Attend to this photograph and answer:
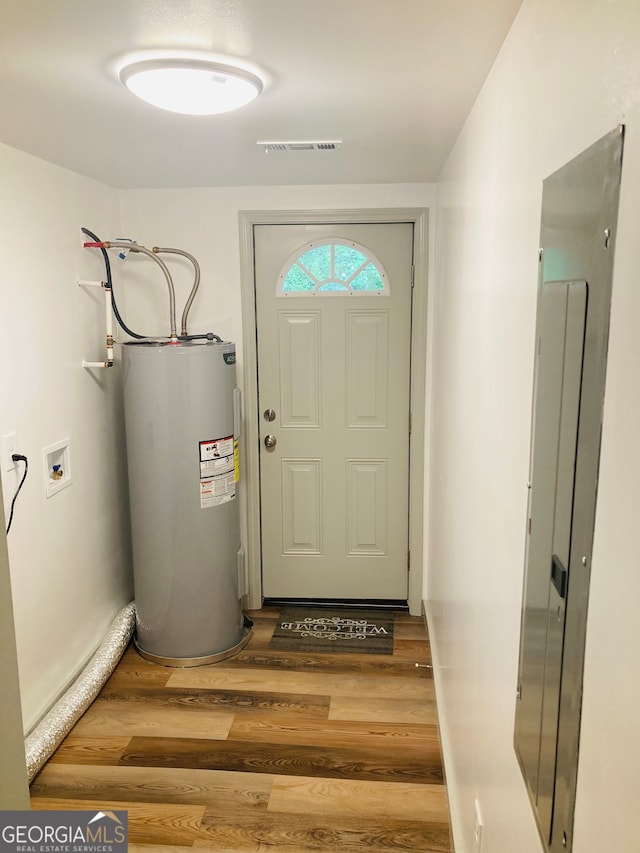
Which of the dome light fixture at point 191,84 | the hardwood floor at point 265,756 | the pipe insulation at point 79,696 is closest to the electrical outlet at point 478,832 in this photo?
the hardwood floor at point 265,756

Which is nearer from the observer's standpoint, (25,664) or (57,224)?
(25,664)

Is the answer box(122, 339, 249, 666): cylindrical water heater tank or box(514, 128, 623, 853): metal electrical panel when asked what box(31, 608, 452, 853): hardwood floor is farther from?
box(514, 128, 623, 853): metal electrical panel

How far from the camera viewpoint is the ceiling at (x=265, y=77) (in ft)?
4.13

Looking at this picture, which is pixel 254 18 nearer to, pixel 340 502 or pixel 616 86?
pixel 616 86

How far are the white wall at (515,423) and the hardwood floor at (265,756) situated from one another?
219 millimetres

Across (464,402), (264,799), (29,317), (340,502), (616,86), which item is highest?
(616,86)

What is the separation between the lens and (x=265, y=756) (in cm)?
249

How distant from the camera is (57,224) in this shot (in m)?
2.65

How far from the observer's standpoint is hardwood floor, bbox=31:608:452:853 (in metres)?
2.15

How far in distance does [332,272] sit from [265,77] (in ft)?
5.83

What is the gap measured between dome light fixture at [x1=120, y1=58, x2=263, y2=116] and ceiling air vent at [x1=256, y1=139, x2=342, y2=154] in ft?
1.93

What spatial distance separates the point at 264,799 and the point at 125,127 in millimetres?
2274

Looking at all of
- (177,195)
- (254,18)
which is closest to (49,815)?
(254,18)

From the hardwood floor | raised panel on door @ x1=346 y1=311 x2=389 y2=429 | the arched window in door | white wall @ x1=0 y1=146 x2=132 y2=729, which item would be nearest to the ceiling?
white wall @ x1=0 y1=146 x2=132 y2=729
